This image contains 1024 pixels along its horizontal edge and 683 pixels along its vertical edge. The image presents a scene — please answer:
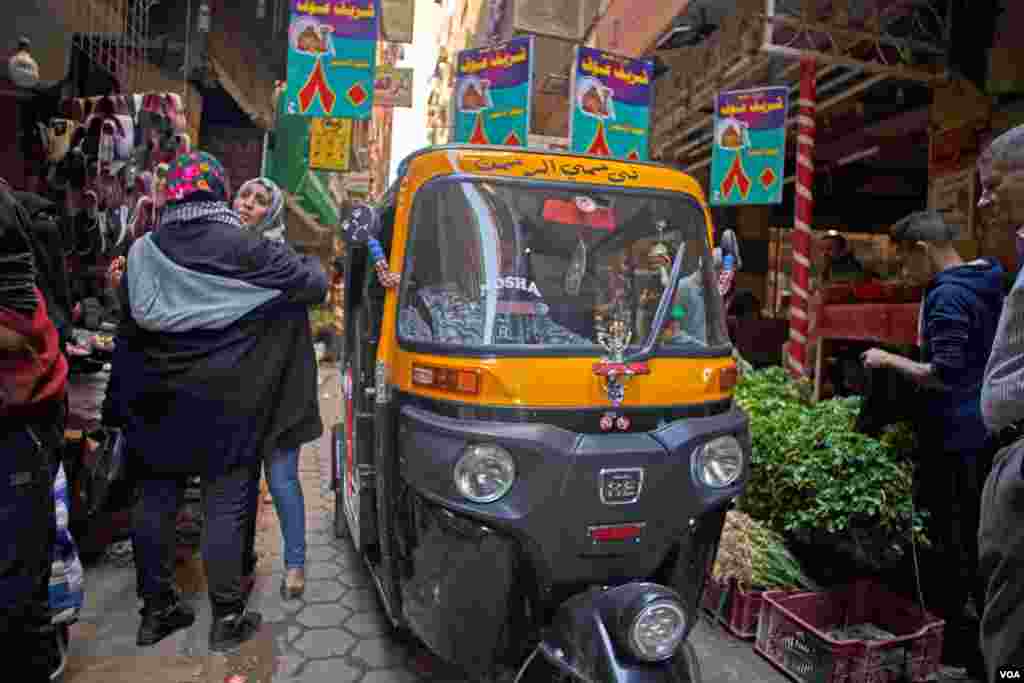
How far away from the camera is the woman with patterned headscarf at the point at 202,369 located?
9.20 feet

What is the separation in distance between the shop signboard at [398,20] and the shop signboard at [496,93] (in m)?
3.82

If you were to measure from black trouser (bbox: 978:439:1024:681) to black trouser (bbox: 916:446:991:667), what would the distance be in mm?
1676

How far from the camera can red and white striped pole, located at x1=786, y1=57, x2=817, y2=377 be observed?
6598mm

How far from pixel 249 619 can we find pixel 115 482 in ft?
2.91

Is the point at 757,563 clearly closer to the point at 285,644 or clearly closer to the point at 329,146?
the point at 285,644

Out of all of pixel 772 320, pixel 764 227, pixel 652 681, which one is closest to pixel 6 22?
pixel 652 681

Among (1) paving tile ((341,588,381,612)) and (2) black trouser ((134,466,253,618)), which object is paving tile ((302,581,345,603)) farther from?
(2) black trouser ((134,466,253,618))

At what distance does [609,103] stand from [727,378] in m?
6.85

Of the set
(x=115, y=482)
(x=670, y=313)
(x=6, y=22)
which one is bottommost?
(x=115, y=482)

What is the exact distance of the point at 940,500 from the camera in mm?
3215

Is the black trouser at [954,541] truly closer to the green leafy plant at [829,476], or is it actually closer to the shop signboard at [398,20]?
the green leafy plant at [829,476]

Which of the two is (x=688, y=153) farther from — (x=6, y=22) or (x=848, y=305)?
(x=6, y=22)

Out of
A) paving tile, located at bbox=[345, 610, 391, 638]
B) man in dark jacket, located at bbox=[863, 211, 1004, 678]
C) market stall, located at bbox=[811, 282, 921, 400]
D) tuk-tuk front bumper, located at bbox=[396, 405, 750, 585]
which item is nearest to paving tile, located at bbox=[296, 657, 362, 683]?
paving tile, located at bbox=[345, 610, 391, 638]

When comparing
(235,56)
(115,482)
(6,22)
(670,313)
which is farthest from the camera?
(235,56)
